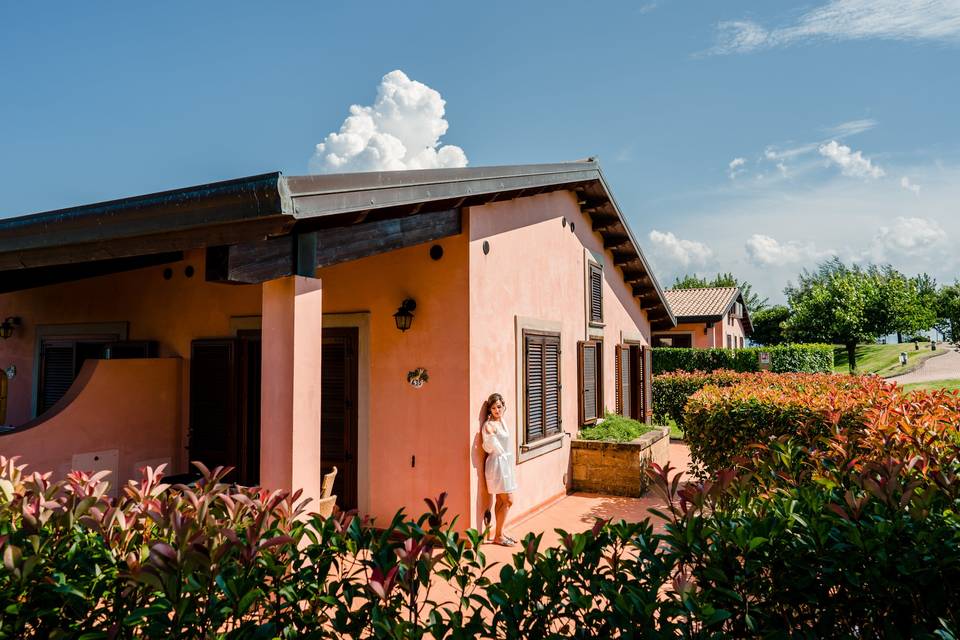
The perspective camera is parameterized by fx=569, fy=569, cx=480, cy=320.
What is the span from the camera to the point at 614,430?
10.4 metres

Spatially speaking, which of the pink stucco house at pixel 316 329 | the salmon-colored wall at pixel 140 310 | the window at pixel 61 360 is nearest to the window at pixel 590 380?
the pink stucco house at pixel 316 329

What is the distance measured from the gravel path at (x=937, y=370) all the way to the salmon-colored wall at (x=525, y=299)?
24.4 m

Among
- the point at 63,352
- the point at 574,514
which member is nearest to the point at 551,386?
the point at 574,514

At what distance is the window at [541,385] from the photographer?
26.0ft

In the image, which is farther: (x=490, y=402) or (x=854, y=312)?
(x=854, y=312)

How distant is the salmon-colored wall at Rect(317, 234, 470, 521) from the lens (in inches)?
256

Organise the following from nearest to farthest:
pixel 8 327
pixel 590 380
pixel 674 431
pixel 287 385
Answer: pixel 287 385
pixel 8 327
pixel 590 380
pixel 674 431

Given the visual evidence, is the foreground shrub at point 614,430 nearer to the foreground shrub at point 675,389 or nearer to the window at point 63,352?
the foreground shrub at point 675,389

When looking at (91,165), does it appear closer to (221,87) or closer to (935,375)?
(221,87)

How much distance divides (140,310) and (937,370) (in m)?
38.5

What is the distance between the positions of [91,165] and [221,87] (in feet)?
23.9

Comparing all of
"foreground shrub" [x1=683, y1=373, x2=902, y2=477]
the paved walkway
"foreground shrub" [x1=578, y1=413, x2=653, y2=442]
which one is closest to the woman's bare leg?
the paved walkway

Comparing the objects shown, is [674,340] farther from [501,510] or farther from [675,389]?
[501,510]

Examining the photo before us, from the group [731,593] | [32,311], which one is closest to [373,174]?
[731,593]
